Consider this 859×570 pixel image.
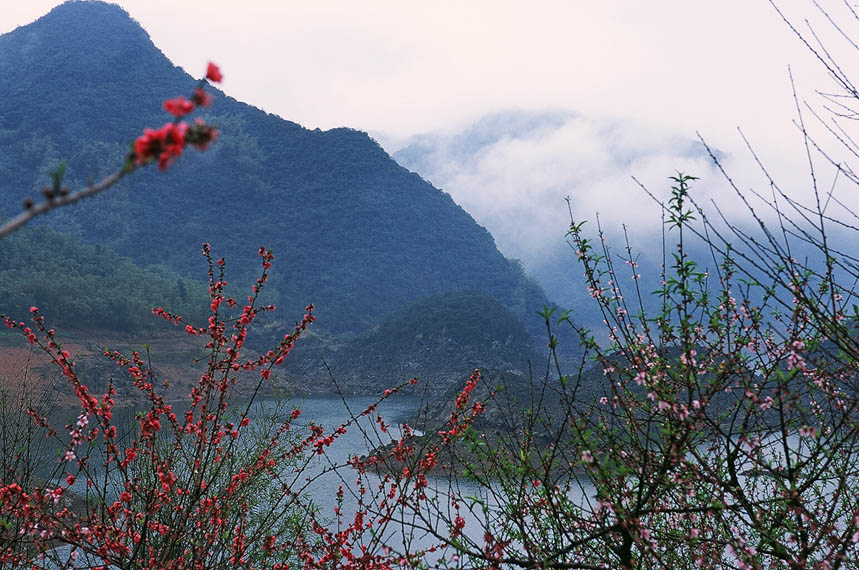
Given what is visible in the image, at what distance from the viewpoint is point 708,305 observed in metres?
5.08

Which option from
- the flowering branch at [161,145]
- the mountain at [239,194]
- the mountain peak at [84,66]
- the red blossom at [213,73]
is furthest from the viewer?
the mountain peak at [84,66]

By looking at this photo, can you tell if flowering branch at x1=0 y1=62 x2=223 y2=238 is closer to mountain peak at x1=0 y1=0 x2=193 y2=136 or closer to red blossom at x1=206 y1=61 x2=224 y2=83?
red blossom at x1=206 y1=61 x2=224 y2=83

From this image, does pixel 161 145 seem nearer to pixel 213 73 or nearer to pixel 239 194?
pixel 213 73

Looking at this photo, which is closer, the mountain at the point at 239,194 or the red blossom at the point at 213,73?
the red blossom at the point at 213,73

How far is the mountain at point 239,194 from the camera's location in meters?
139

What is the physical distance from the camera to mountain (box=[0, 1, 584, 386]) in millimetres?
139250

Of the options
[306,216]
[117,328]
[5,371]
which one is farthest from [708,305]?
[306,216]

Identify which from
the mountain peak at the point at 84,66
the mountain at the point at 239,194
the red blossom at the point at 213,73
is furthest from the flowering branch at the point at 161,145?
the mountain peak at the point at 84,66

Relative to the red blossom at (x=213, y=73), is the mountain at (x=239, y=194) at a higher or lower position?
higher

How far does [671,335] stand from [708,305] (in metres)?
0.42

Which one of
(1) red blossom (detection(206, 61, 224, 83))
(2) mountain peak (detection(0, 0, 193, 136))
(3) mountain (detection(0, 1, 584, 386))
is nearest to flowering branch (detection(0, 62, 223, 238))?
(1) red blossom (detection(206, 61, 224, 83))

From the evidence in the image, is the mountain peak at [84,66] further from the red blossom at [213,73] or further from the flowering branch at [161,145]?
the flowering branch at [161,145]

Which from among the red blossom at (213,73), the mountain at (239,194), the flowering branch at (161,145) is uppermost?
the mountain at (239,194)

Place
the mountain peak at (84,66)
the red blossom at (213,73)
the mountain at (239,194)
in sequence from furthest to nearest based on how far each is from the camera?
the mountain peak at (84,66) < the mountain at (239,194) < the red blossom at (213,73)
